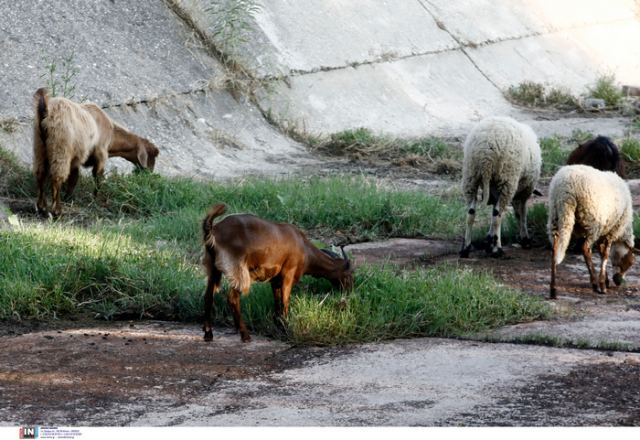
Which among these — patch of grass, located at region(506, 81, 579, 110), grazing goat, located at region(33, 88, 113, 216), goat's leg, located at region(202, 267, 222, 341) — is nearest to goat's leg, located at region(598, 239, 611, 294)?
goat's leg, located at region(202, 267, 222, 341)

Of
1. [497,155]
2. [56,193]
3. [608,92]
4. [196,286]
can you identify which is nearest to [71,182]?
[56,193]

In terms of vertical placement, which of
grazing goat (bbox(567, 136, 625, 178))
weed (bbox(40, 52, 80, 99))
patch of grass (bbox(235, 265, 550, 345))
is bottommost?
patch of grass (bbox(235, 265, 550, 345))

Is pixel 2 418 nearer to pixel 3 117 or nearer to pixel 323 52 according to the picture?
pixel 3 117

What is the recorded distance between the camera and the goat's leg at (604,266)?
8.79m

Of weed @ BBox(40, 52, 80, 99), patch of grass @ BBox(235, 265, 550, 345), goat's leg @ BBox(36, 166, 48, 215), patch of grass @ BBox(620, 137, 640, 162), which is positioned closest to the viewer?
patch of grass @ BBox(235, 265, 550, 345)

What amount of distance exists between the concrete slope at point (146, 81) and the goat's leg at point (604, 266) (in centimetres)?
521

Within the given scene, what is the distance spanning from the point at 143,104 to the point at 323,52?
3.64 meters

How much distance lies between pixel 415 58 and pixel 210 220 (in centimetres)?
1161

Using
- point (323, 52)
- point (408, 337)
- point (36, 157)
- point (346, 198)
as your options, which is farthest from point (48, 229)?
point (323, 52)

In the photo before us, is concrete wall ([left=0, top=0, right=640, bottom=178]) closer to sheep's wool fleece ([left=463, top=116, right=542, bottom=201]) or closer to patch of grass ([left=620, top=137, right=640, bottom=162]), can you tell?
patch of grass ([left=620, top=137, right=640, bottom=162])

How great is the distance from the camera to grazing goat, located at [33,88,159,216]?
10664 mm

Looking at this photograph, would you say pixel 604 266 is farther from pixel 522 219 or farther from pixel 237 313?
pixel 237 313

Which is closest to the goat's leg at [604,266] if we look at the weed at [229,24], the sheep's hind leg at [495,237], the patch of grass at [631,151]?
the sheep's hind leg at [495,237]

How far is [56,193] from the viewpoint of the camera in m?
10.8
